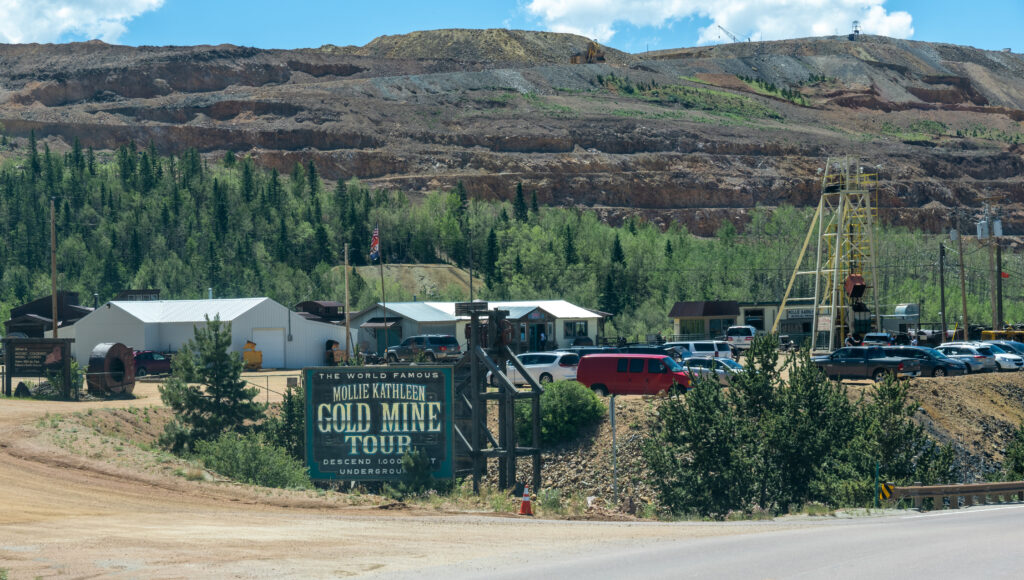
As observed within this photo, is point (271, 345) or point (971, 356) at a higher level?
point (271, 345)

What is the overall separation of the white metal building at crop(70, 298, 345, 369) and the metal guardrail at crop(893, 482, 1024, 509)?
42.2 meters

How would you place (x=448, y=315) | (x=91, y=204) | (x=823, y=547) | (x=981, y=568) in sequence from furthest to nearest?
(x=91, y=204) < (x=448, y=315) < (x=823, y=547) < (x=981, y=568)

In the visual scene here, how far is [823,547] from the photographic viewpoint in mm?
14844

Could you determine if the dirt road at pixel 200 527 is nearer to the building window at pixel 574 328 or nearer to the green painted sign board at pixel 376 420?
the green painted sign board at pixel 376 420

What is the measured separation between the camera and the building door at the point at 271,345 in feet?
194

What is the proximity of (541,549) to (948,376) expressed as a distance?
108ft

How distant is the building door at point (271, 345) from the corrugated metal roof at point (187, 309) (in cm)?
161

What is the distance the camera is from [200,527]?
1745cm

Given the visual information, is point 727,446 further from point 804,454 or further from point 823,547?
point 823,547

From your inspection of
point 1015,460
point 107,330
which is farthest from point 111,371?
point 1015,460

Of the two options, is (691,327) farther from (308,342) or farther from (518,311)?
(308,342)

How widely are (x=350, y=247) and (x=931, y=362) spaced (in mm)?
84613

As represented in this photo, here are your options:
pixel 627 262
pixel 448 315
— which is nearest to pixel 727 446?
pixel 448 315

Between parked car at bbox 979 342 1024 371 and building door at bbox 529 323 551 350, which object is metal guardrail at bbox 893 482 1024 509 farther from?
building door at bbox 529 323 551 350
